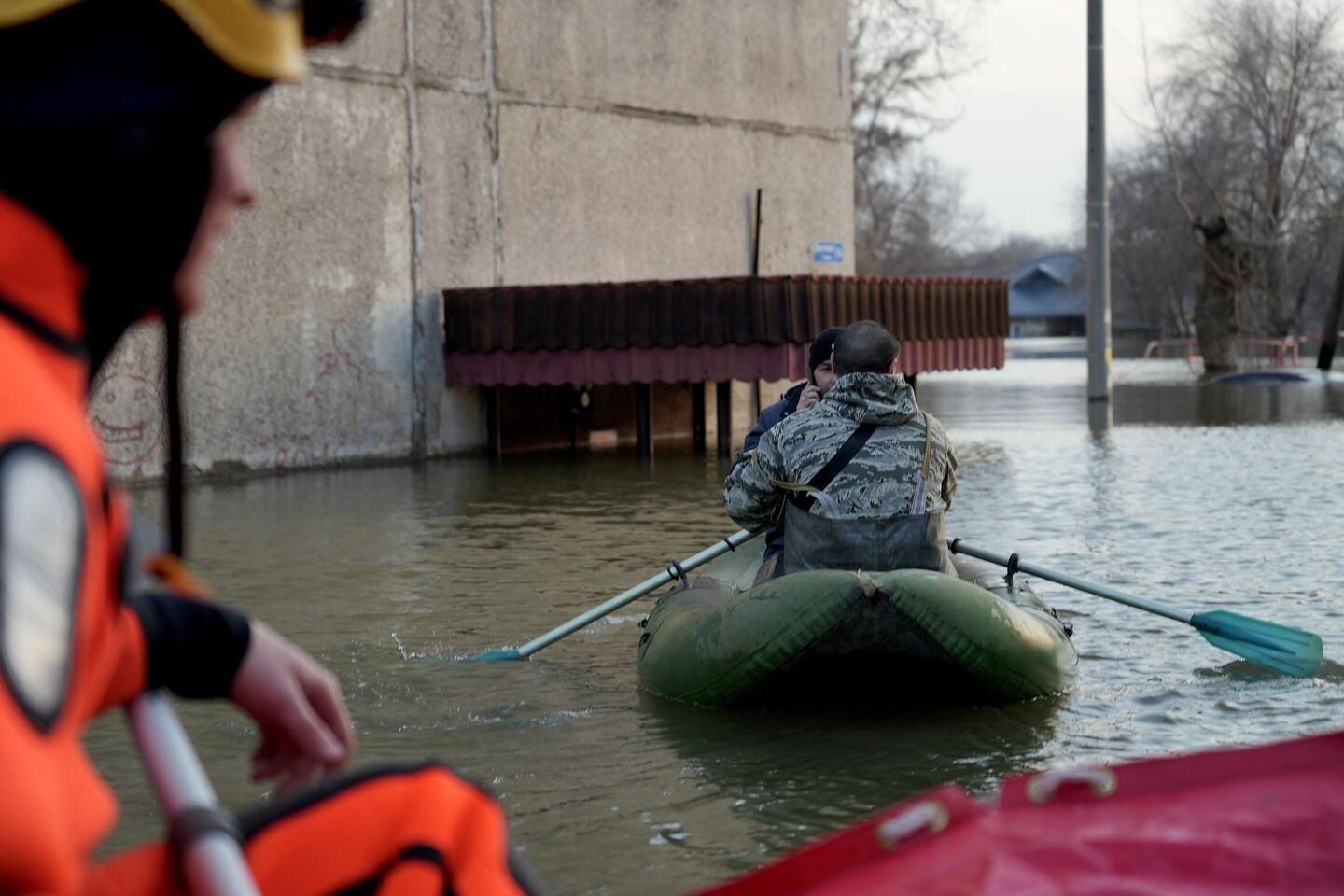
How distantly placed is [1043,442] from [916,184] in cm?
4189

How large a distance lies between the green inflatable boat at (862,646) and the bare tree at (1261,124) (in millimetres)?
40488

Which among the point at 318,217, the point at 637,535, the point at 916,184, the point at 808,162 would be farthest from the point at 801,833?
the point at 916,184

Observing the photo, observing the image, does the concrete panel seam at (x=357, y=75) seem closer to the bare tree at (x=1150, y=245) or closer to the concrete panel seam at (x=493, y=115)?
the concrete panel seam at (x=493, y=115)

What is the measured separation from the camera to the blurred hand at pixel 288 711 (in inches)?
72.9

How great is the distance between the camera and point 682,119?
75.2ft

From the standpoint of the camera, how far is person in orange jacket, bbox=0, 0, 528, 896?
1.33m

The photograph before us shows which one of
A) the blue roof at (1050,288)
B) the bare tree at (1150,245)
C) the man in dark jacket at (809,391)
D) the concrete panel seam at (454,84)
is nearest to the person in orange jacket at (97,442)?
the man in dark jacket at (809,391)

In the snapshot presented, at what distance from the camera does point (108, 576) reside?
1.56 meters

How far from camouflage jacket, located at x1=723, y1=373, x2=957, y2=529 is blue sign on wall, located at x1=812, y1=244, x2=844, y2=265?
62.8ft

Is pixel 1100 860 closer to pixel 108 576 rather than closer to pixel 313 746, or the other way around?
pixel 313 746

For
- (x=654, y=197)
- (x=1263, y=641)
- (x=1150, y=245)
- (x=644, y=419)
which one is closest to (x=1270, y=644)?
(x=1263, y=641)

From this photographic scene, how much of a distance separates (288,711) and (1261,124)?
53.3m

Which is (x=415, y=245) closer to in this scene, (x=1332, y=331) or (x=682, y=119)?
(x=682, y=119)

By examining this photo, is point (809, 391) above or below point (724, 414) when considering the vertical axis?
above
